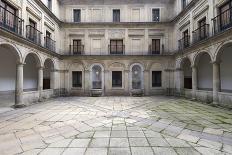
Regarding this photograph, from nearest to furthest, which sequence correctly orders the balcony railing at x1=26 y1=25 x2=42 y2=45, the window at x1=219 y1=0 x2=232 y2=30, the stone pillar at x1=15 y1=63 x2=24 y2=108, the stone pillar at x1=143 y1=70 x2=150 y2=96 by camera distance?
1. the window at x1=219 y1=0 x2=232 y2=30
2. the stone pillar at x1=15 y1=63 x2=24 y2=108
3. the balcony railing at x1=26 y1=25 x2=42 y2=45
4. the stone pillar at x1=143 y1=70 x2=150 y2=96

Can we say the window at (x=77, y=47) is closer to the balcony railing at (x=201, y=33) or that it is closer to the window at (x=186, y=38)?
the window at (x=186, y=38)

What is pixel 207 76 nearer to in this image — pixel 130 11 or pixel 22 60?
pixel 130 11

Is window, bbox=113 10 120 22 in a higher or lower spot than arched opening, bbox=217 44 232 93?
higher

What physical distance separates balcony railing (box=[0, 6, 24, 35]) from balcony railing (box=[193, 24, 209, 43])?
12.7 m

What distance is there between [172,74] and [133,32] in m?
6.27

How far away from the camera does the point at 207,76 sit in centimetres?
1415

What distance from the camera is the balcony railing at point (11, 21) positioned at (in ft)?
29.9

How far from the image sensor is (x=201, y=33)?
12375 millimetres

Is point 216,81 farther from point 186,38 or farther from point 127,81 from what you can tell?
point 127,81

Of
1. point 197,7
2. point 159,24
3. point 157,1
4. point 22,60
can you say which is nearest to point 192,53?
point 197,7

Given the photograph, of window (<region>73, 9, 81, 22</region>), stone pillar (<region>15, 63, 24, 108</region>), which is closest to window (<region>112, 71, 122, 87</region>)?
window (<region>73, 9, 81, 22</region>)

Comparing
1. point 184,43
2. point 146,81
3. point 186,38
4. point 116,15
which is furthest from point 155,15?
point 146,81

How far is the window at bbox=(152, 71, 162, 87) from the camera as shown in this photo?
17562mm

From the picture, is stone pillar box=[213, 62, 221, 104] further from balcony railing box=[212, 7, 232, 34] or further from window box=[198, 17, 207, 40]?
window box=[198, 17, 207, 40]
